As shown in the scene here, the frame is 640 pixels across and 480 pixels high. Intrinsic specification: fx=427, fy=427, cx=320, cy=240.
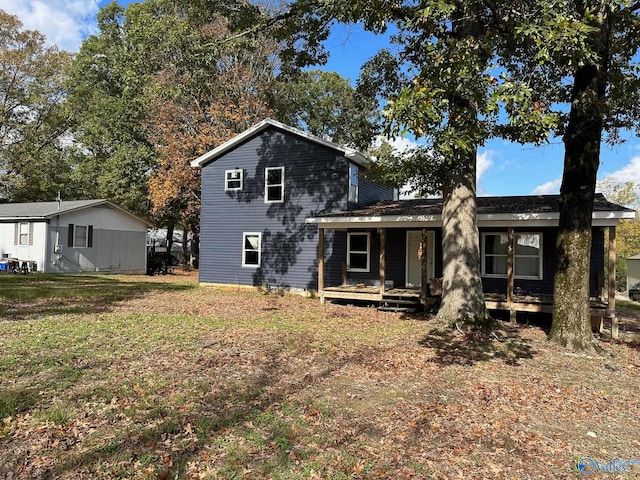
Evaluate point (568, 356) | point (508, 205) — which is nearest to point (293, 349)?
point (568, 356)

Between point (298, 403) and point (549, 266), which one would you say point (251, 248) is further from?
point (298, 403)

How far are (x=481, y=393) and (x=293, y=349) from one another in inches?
123

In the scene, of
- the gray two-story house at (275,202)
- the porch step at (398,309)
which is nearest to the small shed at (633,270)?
the gray two-story house at (275,202)

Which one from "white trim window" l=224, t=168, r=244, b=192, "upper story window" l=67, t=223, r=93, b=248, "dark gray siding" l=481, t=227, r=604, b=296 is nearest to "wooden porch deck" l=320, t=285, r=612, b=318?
"dark gray siding" l=481, t=227, r=604, b=296

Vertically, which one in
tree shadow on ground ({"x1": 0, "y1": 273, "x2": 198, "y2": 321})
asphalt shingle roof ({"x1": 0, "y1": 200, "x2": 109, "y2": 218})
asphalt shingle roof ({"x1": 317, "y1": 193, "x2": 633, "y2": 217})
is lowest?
tree shadow on ground ({"x1": 0, "y1": 273, "x2": 198, "y2": 321})

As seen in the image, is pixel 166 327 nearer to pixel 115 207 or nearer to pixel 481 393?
pixel 481 393

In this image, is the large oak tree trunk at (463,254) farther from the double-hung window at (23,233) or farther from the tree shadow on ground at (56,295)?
the double-hung window at (23,233)

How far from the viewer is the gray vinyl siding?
2167 cm

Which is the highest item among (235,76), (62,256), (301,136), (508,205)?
(235,76)

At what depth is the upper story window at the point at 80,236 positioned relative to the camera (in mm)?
22172

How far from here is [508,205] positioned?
13.0m

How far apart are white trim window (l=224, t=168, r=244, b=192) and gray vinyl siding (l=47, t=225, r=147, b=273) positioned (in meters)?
10.0

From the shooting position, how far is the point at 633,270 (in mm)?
26344

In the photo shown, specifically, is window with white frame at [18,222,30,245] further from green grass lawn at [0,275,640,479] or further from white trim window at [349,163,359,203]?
white trim window at [349,163,359,203]
